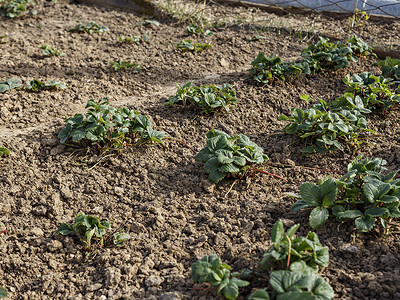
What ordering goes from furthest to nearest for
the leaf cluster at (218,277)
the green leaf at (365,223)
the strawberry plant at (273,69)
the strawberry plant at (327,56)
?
the strawberry plant at (327,56)
the strawberry plant at (273,69)
the green leaf at (365,223)
the leaf cluster at (218,277)

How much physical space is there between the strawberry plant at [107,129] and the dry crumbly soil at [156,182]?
0.12 m

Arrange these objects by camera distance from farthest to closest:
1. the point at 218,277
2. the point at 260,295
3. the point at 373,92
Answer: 1. the point at 373,92
2. the point at 218,277
3. the point at 260,295

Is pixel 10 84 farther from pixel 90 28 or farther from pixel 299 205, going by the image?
pixel 299 205

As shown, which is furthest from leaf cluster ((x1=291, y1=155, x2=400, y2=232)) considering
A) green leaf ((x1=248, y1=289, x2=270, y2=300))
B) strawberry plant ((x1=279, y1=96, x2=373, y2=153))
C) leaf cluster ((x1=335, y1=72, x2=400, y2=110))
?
leaf cluster ((x1=335, y1=72, x2=400, y2=110))

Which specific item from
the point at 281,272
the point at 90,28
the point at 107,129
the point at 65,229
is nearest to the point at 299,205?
the point at 281,272

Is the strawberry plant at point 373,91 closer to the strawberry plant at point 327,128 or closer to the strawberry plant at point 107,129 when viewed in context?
the strawberry plant at point 327,128

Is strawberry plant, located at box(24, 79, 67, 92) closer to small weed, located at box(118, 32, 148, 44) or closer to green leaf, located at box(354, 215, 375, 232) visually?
small weed, located at box(118, 32, 148, 44)

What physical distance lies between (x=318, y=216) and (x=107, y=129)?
174 centimetres

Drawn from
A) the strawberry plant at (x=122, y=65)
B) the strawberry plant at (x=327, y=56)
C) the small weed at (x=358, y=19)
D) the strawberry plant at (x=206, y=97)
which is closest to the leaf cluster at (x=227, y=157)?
the strawberry plant at (x=206, y=97)

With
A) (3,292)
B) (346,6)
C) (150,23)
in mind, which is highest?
(346,6)

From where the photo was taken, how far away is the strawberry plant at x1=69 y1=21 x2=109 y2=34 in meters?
5.50

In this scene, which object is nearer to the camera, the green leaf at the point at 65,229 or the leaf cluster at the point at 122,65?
the green leaf at the point at 65,229

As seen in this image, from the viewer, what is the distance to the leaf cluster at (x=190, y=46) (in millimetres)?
4906

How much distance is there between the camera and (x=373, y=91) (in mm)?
3703
